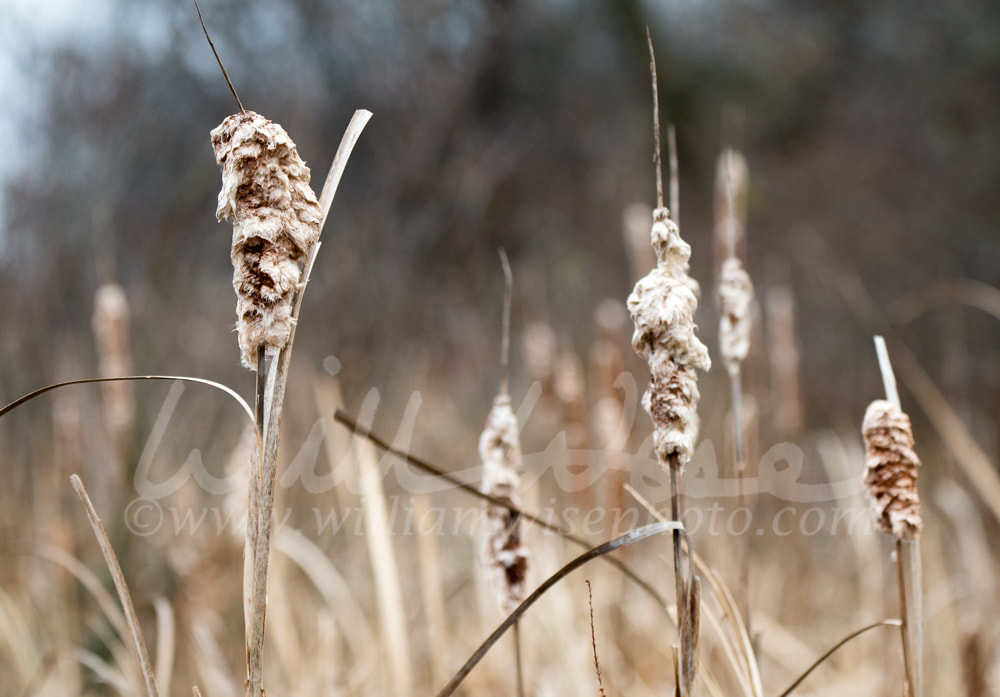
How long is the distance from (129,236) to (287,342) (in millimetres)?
3117

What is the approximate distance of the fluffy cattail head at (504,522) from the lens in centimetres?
66

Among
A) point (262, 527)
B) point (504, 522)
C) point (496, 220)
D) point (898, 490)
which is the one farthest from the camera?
point (496, 220)

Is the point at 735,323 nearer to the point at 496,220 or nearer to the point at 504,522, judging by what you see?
the point at 504,522

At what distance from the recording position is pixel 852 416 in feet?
14.1

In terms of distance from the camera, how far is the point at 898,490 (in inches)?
20.9

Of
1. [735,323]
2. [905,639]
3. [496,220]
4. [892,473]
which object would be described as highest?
[496,220]

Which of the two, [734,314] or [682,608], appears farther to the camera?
[734,314]

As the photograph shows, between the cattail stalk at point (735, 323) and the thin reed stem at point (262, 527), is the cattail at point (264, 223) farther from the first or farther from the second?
the cattail stalk at point (735, 323)

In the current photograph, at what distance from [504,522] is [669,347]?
277 millimetres

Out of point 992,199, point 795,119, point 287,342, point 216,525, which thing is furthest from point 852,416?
point 287,342

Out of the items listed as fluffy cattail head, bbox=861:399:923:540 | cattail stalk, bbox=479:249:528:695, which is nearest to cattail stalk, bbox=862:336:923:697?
fluffy cattail head, bbox=861:399:923:540

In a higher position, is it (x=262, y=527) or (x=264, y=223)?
(x=264, y=223)

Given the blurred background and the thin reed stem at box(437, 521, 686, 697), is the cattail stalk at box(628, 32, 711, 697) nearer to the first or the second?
the thin reed stem at box(437, 521, 686, 697)

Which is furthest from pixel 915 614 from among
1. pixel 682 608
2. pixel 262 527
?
pixel 262 527
